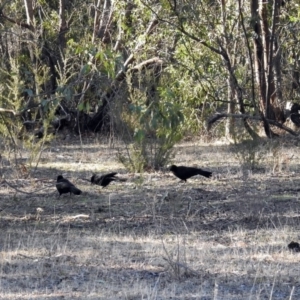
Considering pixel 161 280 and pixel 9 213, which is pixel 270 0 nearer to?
pixel 9 213

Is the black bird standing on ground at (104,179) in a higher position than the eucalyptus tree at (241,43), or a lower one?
lower

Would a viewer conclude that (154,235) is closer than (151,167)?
Yes

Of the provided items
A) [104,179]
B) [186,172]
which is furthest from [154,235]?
[186,172]

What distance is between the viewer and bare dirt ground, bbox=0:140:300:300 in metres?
7.83

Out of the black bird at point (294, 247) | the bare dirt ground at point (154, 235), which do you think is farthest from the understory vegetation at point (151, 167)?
the black bird at point (294, 247)

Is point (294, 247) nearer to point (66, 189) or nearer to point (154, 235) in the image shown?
point (154, 235)

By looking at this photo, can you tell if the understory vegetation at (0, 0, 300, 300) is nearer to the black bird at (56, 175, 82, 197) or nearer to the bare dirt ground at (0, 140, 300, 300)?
the bare dirt ground at (0, 140, 300, 300)

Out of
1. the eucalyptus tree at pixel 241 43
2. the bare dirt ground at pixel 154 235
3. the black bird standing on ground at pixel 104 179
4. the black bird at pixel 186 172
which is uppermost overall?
the eucalyptus tree at pixel 241 43

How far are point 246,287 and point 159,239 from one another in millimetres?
2388

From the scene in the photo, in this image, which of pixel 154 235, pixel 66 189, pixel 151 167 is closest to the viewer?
pixel 154 235

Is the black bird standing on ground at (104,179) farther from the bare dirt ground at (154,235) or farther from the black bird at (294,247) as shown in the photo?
the black bird at (294,247)

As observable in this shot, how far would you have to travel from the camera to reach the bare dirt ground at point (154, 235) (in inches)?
308

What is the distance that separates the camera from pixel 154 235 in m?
10.3

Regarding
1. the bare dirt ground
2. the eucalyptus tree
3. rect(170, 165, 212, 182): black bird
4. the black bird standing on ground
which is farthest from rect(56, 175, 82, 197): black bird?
the eucalyptus tree
